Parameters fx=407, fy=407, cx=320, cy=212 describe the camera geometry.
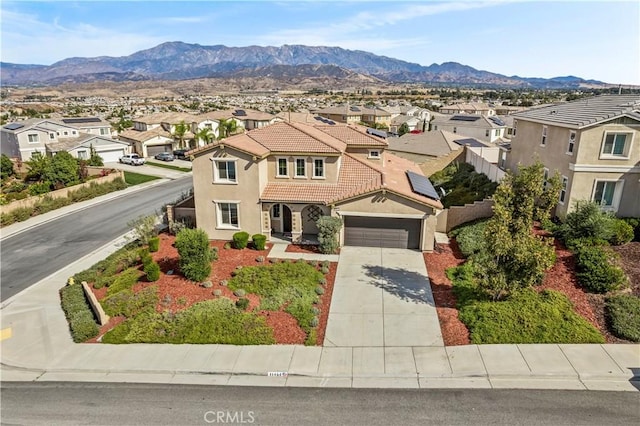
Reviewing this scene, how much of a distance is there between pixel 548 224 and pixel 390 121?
7912cm

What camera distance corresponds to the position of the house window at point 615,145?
73.2 ft

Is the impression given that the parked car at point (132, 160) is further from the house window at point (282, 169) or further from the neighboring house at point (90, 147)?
the house window at point (282, 169)

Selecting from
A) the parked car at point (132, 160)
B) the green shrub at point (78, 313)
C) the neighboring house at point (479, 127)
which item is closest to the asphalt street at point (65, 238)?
the green shrub at point (78, 313)

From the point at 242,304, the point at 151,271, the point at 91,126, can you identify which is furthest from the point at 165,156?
the point at 242,304

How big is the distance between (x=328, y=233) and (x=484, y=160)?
19430 millimetres

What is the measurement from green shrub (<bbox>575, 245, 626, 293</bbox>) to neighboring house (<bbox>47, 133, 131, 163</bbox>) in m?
53.8

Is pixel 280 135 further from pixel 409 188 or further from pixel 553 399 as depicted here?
pixel 553 399

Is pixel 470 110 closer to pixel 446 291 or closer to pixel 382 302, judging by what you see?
pixel 446 291

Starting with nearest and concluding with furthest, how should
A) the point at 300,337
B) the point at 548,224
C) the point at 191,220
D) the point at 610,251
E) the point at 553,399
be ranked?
1. the point at 553,399
2. the point at 300,337
3. the point at 610,251
4. the point at 548,224
5. the point at 191,220

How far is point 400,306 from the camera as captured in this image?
18359 millimetres

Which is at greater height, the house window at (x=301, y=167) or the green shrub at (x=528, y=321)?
the house window at (x=301, y=167)

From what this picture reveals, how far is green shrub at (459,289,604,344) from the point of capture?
51.0ft

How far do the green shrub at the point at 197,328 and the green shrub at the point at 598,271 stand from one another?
14070 millimetres

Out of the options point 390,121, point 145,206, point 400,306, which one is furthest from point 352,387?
point 390,121
